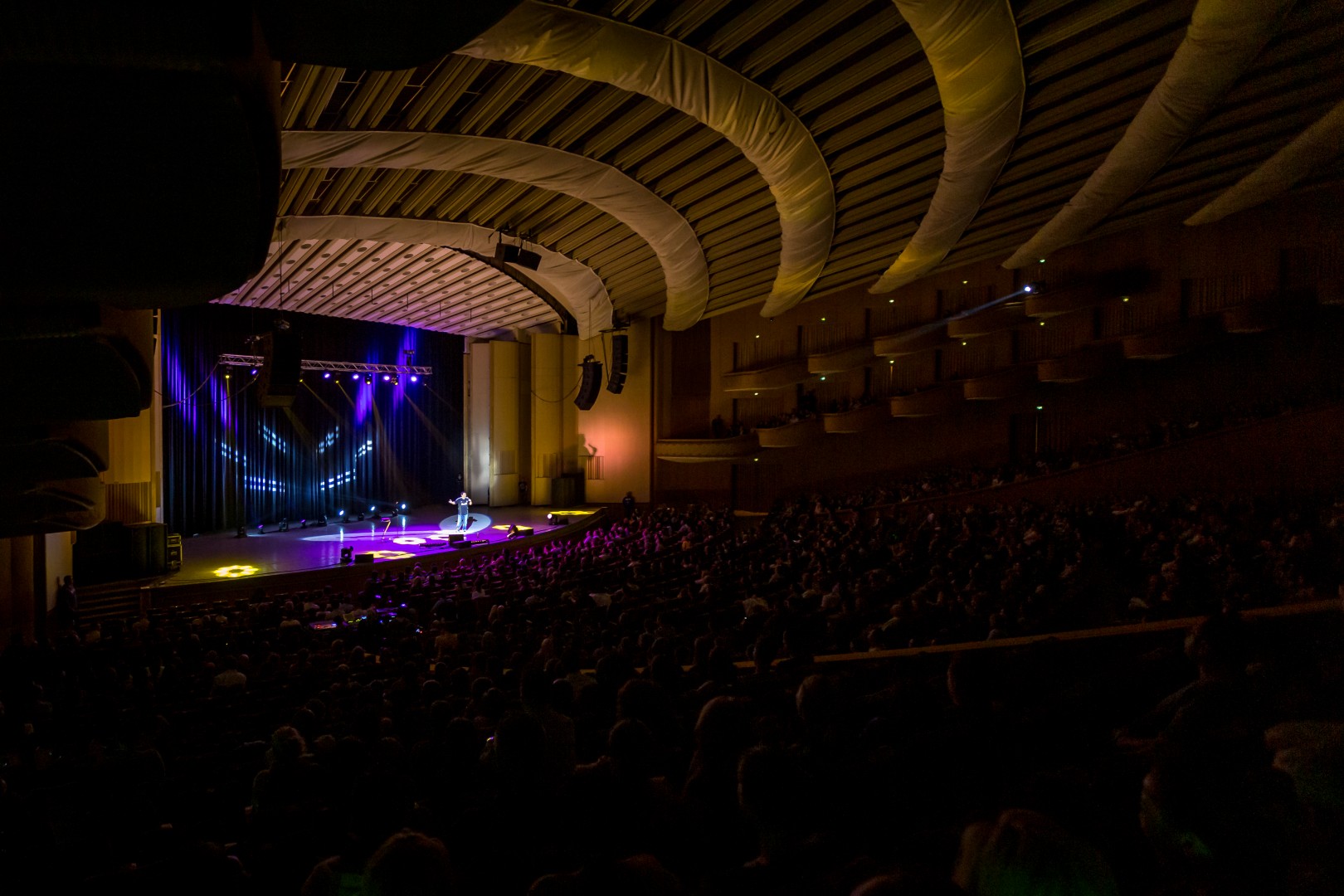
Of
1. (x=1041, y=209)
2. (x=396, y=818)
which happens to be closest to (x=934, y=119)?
(x=1041, y=209)

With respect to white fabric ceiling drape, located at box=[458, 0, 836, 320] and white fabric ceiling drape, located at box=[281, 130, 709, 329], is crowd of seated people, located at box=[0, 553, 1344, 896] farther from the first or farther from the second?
white fabric ceiling drape, located at box=[281, 130, 709, 329]

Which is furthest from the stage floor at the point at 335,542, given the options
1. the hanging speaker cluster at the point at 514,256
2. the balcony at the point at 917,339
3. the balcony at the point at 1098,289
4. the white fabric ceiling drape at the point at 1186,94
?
the white fabric ceiling drape at the point at 1186,94

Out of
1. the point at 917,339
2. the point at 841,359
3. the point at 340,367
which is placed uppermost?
the point at 917,339

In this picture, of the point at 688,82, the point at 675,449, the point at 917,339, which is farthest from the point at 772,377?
the point at 688,82

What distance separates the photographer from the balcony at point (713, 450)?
67.3 ft

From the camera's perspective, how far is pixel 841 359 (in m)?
19.2

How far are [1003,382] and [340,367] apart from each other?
Answer: 1881cm

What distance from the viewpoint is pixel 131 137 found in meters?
1.10

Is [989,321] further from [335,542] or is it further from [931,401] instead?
[335,542]

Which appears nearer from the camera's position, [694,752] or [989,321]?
[694,752]

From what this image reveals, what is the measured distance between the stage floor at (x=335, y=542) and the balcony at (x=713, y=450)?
138 inches

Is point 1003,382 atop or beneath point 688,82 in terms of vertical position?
beneath

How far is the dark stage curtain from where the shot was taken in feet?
67.5

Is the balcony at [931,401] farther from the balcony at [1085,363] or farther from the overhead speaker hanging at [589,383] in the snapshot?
the overhead speaker hanging at [589,383]
